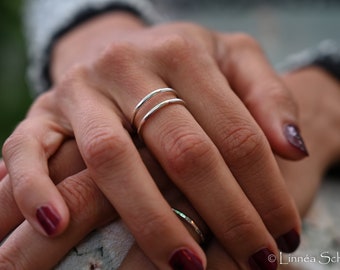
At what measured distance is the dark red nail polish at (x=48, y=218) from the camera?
572mm

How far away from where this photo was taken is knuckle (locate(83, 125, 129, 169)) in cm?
59

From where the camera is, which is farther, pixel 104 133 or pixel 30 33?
pixel 30 33

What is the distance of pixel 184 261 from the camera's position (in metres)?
0.56

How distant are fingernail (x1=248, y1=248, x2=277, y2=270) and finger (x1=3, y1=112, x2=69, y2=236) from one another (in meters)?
0.23

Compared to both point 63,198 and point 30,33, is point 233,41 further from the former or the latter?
point 30,33

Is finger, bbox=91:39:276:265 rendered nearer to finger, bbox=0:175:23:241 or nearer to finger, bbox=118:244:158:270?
finger, bbox=118:244:158:270

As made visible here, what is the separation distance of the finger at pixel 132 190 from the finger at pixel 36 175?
0.18 ft

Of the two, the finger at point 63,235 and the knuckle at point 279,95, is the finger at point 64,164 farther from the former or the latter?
the knuckle at point 279,95

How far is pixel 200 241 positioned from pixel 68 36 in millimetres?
651

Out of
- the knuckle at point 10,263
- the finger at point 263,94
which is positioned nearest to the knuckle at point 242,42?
the finger at point 263,94

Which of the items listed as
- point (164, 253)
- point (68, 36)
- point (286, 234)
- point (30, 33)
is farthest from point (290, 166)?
point (30, 33)

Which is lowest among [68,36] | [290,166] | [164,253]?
[290,166]

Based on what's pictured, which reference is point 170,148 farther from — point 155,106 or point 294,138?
point 294,138

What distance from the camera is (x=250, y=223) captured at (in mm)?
599
